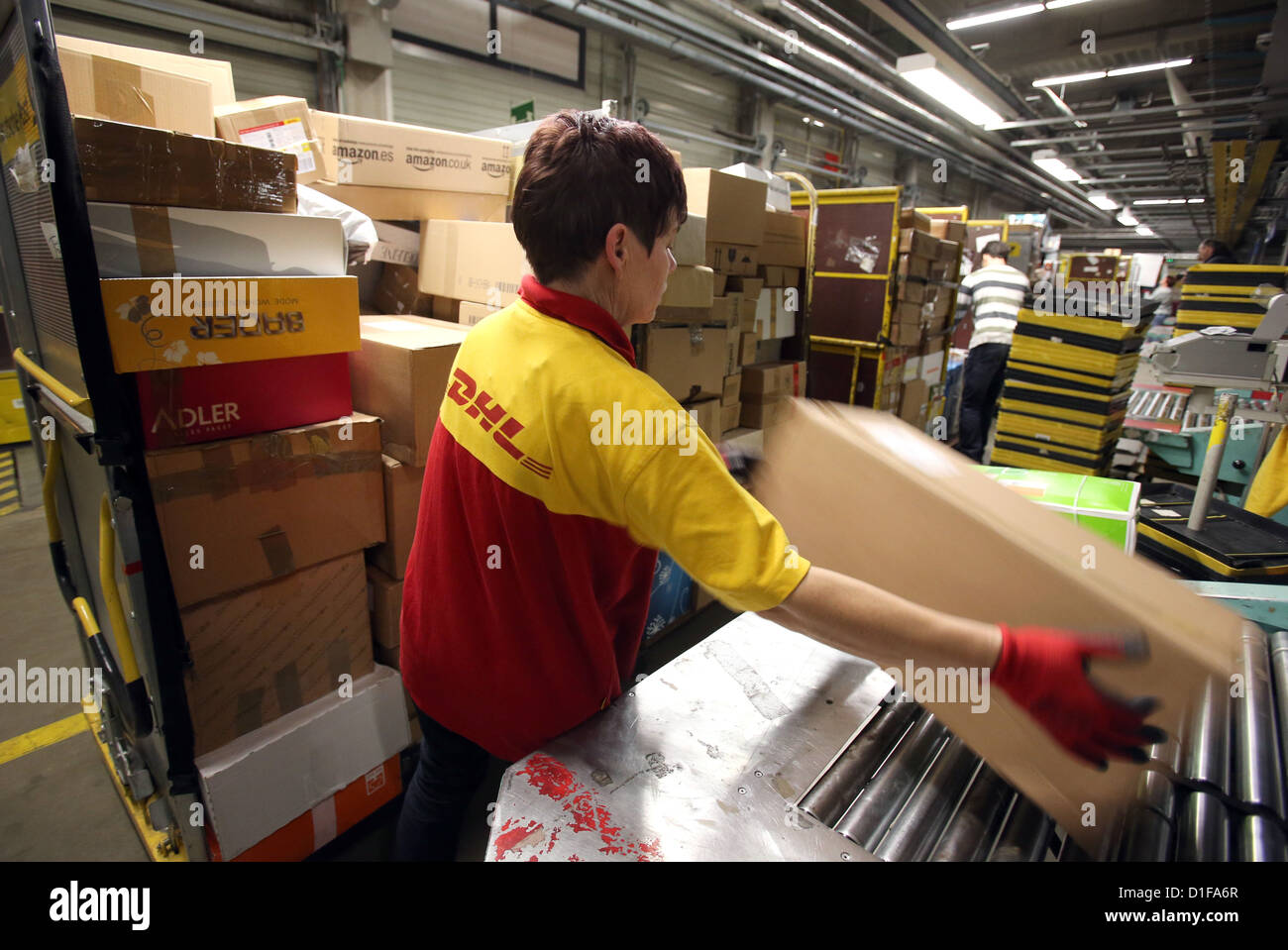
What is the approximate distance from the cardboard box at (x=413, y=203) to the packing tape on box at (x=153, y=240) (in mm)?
968

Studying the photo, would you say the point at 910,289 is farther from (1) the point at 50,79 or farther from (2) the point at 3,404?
(2) the point at 3,404

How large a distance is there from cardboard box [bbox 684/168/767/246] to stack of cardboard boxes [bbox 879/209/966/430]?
1.61 meters

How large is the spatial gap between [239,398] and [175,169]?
0.55 meters

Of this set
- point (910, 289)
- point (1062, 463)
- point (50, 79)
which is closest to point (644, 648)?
point (50, 79)

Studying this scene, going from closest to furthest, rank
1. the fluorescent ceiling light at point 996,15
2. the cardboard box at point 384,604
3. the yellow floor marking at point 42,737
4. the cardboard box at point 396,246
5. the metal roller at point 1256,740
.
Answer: the metal roller at point 1256,740 → the cardboard box at point 384,604 → the yellow floor marking at point 42,737 → the cardboard box at point 396,246 → the fluorescent ceiling light at point 996,15

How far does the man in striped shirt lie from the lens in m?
5.71

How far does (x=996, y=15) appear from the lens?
541 cm

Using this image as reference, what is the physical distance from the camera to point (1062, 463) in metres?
5.27

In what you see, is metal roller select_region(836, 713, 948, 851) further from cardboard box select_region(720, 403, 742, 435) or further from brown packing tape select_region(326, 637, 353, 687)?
cardboard box select_region(720, 403, 742, 435)

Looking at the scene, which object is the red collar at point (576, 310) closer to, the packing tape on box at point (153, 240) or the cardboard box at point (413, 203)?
the packing tape on box at point (153, 240)

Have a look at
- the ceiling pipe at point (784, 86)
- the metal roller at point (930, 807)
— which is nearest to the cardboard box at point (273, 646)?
the metal roller at point (930, 807)

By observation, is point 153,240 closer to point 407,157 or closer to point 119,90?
point 119,90

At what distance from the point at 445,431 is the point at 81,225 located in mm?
765

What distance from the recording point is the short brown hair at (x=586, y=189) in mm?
950
